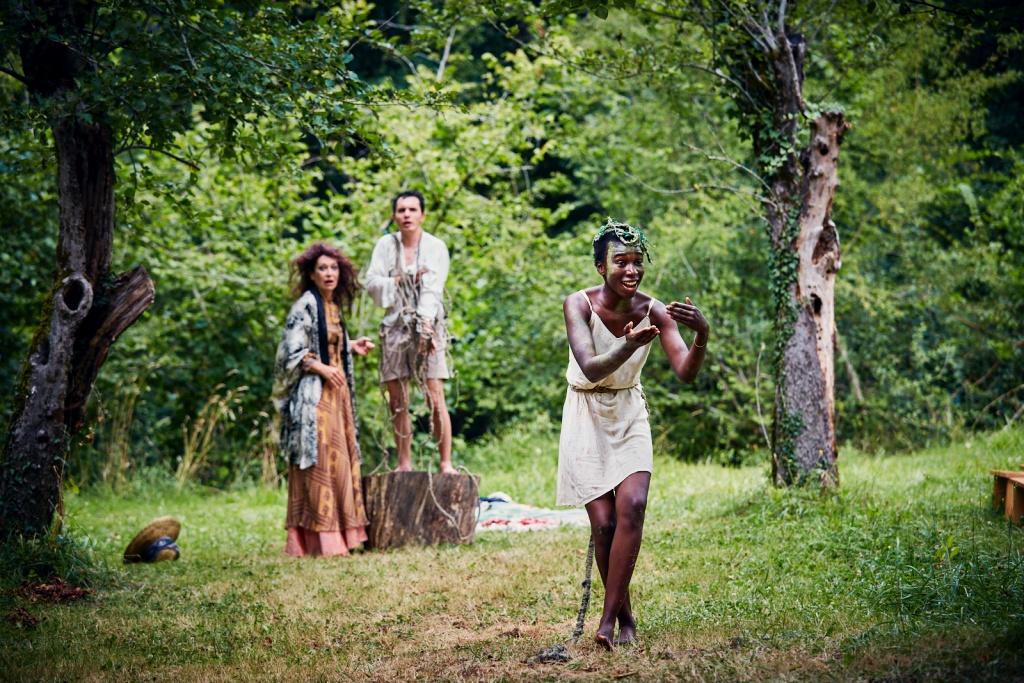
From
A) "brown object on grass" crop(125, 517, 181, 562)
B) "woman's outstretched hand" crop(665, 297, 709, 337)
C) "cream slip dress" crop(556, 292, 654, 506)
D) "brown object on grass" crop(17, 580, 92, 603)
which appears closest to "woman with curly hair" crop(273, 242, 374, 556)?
"brown object on grass" crop(125, 517, 181, 562)

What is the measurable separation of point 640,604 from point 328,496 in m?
3.20

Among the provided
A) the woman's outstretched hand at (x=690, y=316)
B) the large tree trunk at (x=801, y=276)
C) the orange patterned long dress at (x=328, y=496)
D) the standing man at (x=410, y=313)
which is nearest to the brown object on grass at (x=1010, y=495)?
the large tree trunk at (x=801, y=276)

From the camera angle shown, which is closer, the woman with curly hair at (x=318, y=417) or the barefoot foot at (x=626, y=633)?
the barefoot foot at (x=626, y=633)

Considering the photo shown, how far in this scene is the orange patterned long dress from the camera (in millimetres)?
8203

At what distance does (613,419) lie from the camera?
4.93 m

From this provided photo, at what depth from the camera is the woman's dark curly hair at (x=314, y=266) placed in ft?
28.0

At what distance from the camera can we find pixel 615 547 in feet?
15.5

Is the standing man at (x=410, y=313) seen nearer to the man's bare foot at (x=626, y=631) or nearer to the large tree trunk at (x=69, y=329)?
the large tree trunk at (x=69, y=329)

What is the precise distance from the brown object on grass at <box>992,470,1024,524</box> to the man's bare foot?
3071 mm

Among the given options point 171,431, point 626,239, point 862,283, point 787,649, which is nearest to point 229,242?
point 171,431

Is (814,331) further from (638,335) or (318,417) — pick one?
(638,335)

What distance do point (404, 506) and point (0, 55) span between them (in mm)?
4157

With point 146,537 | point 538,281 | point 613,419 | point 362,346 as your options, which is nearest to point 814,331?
point 362,346

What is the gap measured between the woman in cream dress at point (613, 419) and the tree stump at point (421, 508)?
3.30 meters
